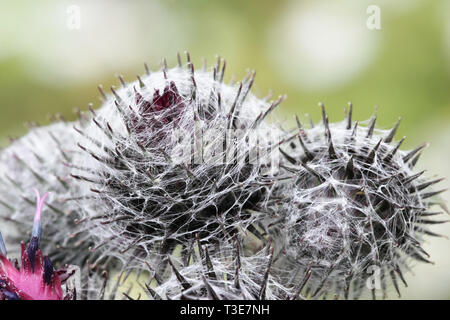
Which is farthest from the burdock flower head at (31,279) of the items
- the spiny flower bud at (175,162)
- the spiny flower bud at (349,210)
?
the spiny flower bud at (349,210)

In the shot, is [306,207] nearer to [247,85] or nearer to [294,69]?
[247,85]

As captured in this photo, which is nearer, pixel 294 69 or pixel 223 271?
pixel 223 271

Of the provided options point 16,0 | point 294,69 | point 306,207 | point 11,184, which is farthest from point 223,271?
point 16,0

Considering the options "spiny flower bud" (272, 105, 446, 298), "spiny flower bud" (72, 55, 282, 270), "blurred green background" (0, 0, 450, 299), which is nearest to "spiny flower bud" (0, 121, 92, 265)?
"spiny flower bud" (72, 55, 282, 270)

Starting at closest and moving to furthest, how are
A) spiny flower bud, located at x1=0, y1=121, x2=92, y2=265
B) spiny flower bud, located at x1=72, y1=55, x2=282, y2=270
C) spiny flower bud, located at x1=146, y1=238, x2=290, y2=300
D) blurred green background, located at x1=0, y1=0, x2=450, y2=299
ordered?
1. spiny flower bud, located at x1=146, y1=238, x2=290, y2=300
2. spiny flower bud, located at x1=72, y1=55, x2=282, y2=270
3. spiny flower bud, located at x1=0, y1=121, x2=92, y2=265
4. blurred green background, located at x1=0, y1=0, x2=450, y2=299

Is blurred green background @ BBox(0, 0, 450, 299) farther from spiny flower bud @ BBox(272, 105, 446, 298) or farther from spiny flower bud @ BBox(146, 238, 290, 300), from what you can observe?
spiny flower bud @ BBox(146, 238, 290, 300)

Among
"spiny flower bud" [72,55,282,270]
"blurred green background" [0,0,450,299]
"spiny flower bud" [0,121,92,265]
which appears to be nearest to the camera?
"spiny flower bud" [72,55,282,270]

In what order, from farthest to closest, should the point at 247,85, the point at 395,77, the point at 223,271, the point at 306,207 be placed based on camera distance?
1. the point at 395,77
2. the point at 247,85
3. the point at 306,207
4. the point at 223,271
